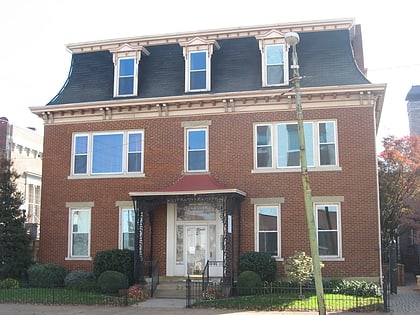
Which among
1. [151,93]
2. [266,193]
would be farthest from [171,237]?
[151,93]

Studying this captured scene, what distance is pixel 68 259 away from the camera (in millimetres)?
24062

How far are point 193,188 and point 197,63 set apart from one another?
5.84m

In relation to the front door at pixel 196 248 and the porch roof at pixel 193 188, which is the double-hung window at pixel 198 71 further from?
the front door at pixel 196 248

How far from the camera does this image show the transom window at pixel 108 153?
24.0 metres

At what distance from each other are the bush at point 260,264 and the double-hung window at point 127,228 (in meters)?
5.14

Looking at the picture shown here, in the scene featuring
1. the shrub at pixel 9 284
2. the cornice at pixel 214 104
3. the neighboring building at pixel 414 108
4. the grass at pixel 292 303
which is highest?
the neighboring building at pixel 414 108

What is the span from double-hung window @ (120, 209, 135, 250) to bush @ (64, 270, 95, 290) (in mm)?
1794

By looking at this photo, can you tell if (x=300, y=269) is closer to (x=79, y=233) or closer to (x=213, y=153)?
(x=213, y=153)

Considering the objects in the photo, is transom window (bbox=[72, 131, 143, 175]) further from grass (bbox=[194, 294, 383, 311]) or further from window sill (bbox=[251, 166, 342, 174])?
grass (bbox=[194, 294, 383, 311])

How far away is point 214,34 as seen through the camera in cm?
2462

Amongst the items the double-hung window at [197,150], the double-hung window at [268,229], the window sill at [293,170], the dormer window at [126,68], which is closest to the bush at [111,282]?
the double-hung window at [197,150]

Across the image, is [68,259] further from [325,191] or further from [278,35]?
[278,35]

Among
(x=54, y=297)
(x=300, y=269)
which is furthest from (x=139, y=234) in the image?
(x=300, y=269)

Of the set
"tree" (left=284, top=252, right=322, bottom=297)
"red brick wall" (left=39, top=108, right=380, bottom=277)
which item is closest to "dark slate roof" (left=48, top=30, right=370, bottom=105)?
"red brick wall" (left=39, top=108, right=380, bottom=277)
